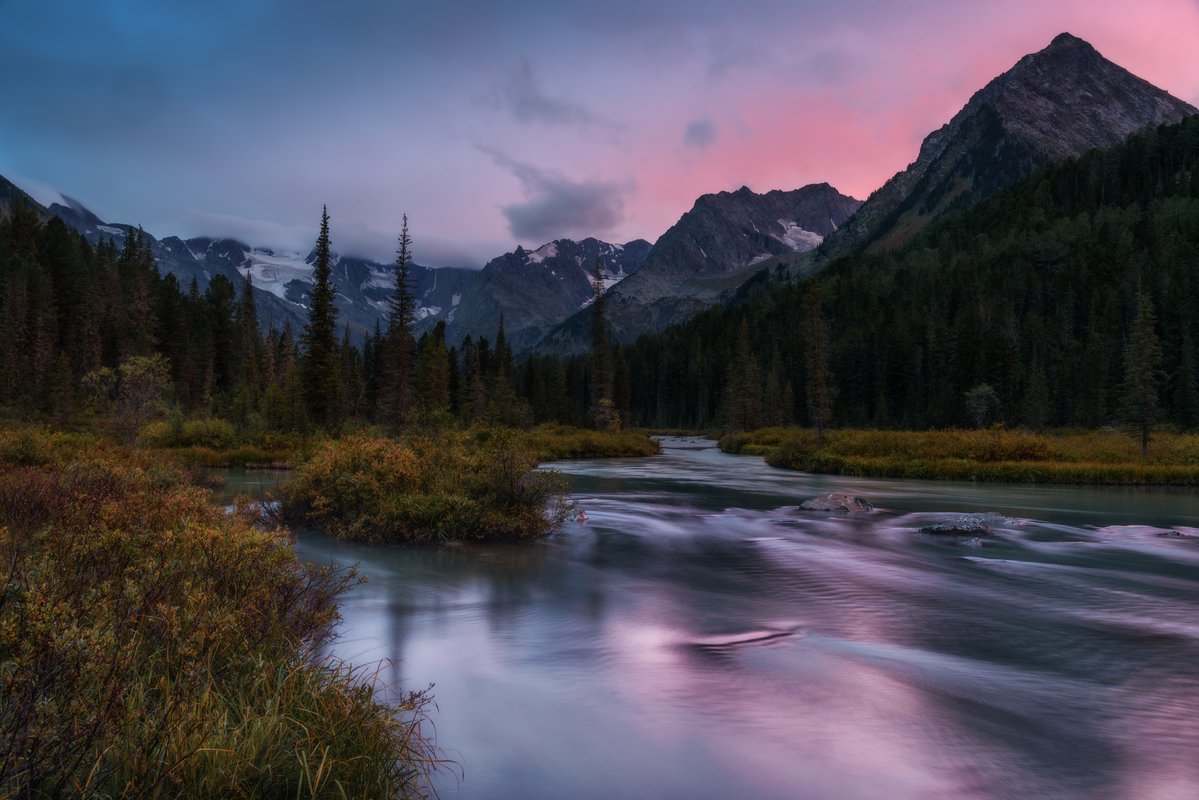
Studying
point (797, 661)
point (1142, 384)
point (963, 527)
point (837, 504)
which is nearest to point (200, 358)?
point (837, 504)

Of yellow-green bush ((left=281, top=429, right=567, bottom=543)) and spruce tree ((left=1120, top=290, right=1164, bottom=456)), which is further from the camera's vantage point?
spruce tree ((left=1120, top=290, right=1164, bottom=456))

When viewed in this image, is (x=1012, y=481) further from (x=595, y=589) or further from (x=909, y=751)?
(x=909, y=751)

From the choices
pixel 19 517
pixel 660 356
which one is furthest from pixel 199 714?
pixel 660 356

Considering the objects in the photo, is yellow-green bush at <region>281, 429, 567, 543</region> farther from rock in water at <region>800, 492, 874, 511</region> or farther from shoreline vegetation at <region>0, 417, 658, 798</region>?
rock in water at <region>800, 492, 874, 511</region>

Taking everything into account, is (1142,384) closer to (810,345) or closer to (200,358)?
(810,345)

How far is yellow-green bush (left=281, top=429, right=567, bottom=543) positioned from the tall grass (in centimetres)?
888

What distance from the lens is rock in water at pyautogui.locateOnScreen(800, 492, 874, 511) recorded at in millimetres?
26844

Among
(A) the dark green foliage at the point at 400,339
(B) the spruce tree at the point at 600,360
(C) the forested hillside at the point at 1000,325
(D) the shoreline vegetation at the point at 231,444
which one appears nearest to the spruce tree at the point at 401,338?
(A) the dark green foliage at the point at 400,339

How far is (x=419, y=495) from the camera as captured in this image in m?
18.8

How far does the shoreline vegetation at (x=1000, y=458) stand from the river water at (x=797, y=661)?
2193 centimetres

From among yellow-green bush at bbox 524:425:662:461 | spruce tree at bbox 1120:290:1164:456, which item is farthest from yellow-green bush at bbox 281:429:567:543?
spruce tree at bbox 1120:290:1164:456

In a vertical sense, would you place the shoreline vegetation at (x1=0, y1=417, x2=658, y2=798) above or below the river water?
above

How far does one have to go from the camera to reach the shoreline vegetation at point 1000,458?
1581 inches

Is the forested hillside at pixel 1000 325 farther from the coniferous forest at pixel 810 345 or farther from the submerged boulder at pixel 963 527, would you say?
the submerged boulder at pixel 963 527
